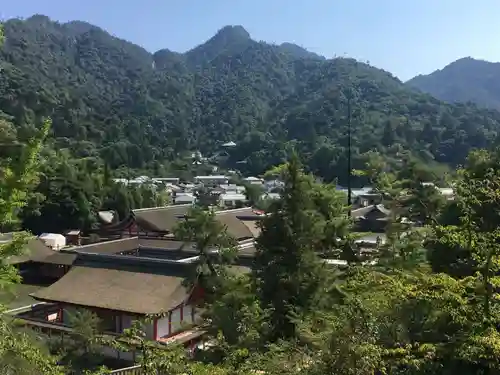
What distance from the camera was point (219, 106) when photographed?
405ft

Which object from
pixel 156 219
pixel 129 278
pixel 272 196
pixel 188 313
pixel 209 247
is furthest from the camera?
pixel 156 219

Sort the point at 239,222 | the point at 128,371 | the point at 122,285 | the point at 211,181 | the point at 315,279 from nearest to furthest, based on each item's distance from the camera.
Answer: the point at 128,371 → the point at 315,279 → the point at 122,285 → the point at 239,222 → the point at 211,181

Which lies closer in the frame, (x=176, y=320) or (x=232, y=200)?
(x=176, y=320)

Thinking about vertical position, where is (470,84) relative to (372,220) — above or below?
above

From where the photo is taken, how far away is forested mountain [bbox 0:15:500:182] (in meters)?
69.7

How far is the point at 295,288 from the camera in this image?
1075 centimetres

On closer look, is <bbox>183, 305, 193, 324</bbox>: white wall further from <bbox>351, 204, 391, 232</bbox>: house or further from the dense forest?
<bbox>351, 204, 391, 232</bbox>: house

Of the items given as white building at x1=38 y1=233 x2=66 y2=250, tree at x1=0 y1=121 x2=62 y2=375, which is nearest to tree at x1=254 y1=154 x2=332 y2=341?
tree at x1=0 y1=121 x2=62 y2=375

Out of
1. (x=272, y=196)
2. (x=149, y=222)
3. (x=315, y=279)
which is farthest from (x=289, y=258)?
(x=149, y=222)

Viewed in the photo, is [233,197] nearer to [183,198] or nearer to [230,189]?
[183,198]

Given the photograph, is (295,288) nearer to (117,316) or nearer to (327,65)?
(117,316)

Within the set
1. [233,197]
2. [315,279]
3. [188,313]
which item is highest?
[315,279]

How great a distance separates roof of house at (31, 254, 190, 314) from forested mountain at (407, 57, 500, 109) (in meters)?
150

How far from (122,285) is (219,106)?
10858 centimetres
